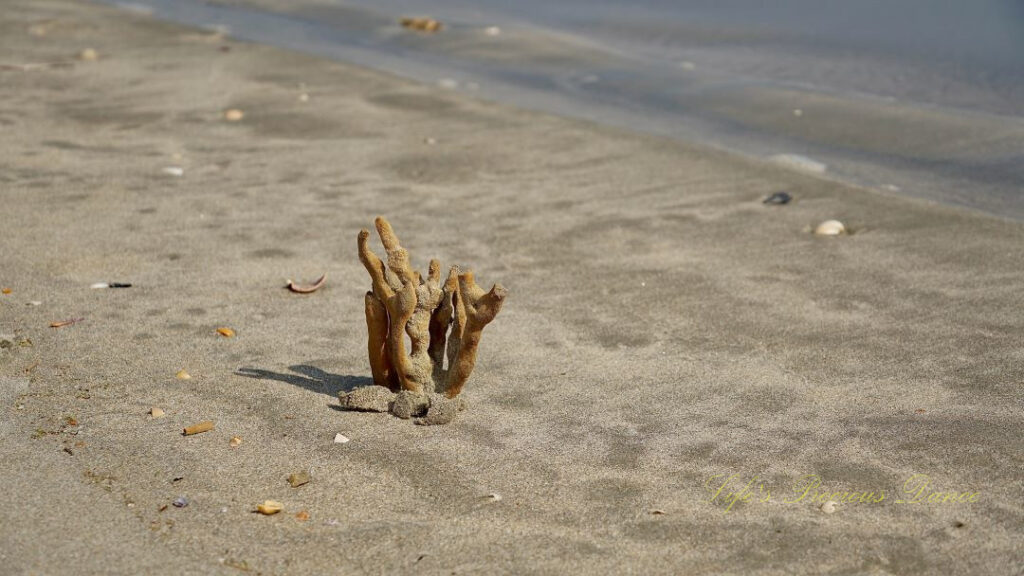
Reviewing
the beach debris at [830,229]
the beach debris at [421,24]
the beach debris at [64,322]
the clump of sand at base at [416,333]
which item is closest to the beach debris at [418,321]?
the clump of sand at base at [416,333]

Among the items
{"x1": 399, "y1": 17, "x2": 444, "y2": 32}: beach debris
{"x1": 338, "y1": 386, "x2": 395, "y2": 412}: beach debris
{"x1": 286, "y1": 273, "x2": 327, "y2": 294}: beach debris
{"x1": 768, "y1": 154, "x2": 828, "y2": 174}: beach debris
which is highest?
{"x1": 399, "y1": 17, "x2": 444, "y2": 32}: beach debris

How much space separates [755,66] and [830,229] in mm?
6468

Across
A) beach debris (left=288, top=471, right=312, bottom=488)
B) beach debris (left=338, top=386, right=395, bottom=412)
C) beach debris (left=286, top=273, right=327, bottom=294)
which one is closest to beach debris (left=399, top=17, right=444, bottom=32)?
beach debris (left=286, top=273, right=327, bottom=294)

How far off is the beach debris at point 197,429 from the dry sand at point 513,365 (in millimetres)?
45

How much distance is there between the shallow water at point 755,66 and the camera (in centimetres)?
879

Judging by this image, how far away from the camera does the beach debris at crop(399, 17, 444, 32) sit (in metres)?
14.4

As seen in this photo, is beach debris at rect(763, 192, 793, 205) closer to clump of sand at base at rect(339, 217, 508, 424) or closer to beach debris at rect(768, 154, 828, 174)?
beach debris at rect(768, 154, 828, 174)

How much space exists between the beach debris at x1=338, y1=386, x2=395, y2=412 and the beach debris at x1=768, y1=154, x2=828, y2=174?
16.0ft

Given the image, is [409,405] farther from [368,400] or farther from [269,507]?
[269,507]

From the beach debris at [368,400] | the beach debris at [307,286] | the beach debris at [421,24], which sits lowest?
the beach debris at [307,286]

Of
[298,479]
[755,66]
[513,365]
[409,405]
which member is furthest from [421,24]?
[298,479]

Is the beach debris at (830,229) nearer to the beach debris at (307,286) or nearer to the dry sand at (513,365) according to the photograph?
the dry sand at (513,365)

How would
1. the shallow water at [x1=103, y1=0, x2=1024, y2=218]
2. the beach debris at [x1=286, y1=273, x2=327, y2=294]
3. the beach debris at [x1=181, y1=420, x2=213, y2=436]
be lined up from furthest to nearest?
the shallow water at [x1=103, y1=0, x2=1024, y2=218] → the beach debris at [x1=286, y1=273, x2=327, y2=294] → the beach debris at [x1=181, y1=420, x2=213, y2=436]

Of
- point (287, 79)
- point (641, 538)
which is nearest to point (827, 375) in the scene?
point (641, 538)
